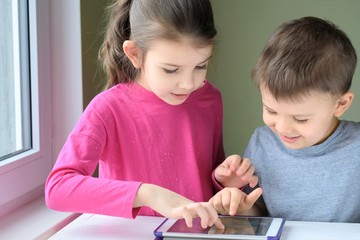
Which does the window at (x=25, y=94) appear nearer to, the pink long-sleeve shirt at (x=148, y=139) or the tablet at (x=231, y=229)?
the pink long-sleeve shirt at (x=148, y=139)

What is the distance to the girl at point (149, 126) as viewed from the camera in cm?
99

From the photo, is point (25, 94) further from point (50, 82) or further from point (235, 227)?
point (235, 227)

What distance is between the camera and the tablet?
92 cm

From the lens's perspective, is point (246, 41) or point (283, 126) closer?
point (283, 126)

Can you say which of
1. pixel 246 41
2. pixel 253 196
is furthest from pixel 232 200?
pixel 246 41

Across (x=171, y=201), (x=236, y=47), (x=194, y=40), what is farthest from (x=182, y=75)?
(x=236, y=47)

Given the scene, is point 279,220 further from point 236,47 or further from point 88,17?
point 236,47

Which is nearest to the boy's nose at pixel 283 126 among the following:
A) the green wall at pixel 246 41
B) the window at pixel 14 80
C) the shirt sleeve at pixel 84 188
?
the shirt sleeve at pixel 84 188

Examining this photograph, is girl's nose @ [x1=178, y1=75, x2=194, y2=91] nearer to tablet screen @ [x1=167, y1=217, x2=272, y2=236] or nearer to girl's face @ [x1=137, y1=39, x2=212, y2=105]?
girl's face @ [x1=137, y1=39, x2=212, y2=105]

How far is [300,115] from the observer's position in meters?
1.00

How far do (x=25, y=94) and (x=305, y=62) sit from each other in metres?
0.61

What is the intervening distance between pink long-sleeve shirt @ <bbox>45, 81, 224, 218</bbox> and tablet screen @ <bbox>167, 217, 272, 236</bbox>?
154mm

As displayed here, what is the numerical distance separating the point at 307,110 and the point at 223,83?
848 millimetres

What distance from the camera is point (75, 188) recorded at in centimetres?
99
